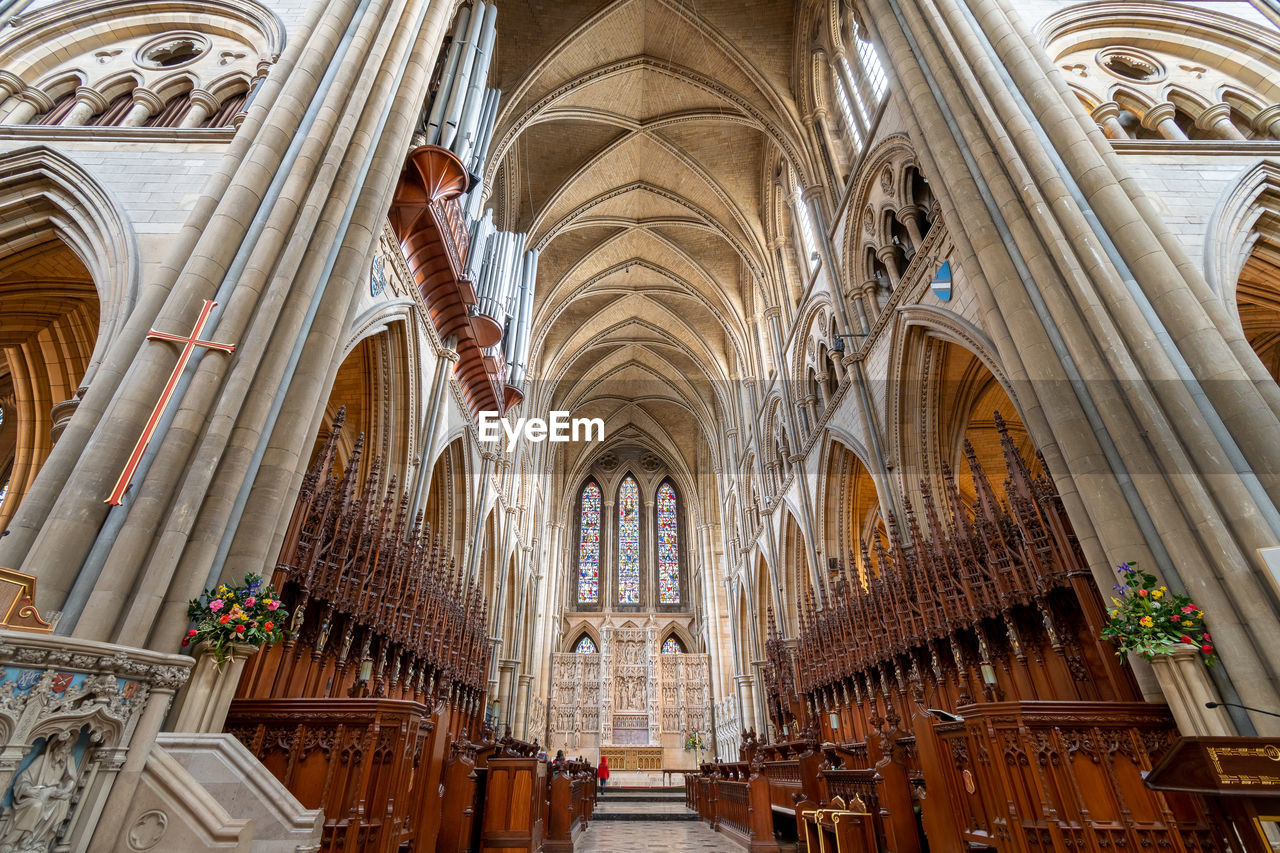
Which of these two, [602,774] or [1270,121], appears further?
[602,774]

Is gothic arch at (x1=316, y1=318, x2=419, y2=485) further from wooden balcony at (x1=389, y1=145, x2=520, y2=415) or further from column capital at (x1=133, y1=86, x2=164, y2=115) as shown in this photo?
column capital at (x1=133, y1=86, x2=164, y2=115)

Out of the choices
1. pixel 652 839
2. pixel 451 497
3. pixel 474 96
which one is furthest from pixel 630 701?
pixel 474 96

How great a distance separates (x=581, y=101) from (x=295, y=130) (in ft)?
37.8

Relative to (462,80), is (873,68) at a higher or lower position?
higher

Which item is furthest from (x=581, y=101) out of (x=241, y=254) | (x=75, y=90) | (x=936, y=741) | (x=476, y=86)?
(x=936, y=741)

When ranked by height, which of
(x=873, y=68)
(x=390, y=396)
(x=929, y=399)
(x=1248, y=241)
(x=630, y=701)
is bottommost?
(x=630, y=701)

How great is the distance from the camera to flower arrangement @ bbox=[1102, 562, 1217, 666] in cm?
421

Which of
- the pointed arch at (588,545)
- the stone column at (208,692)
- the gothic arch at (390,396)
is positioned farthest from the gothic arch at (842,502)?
the pointed arch at (588,545)

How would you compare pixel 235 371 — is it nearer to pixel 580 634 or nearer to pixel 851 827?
pixel 851 827

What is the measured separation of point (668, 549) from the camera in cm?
2934

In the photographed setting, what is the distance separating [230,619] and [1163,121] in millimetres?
11186

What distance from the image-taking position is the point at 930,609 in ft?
26.4

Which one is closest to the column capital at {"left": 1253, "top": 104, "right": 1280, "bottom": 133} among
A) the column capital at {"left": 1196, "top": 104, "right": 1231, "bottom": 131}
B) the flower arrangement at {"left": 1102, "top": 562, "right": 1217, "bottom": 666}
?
the column capital at {"left": 1196, "top": 104, "right": 1231, "bottom": 131}

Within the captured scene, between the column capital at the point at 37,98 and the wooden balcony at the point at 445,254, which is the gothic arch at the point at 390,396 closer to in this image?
the wooden balcony at the point at 445,254
